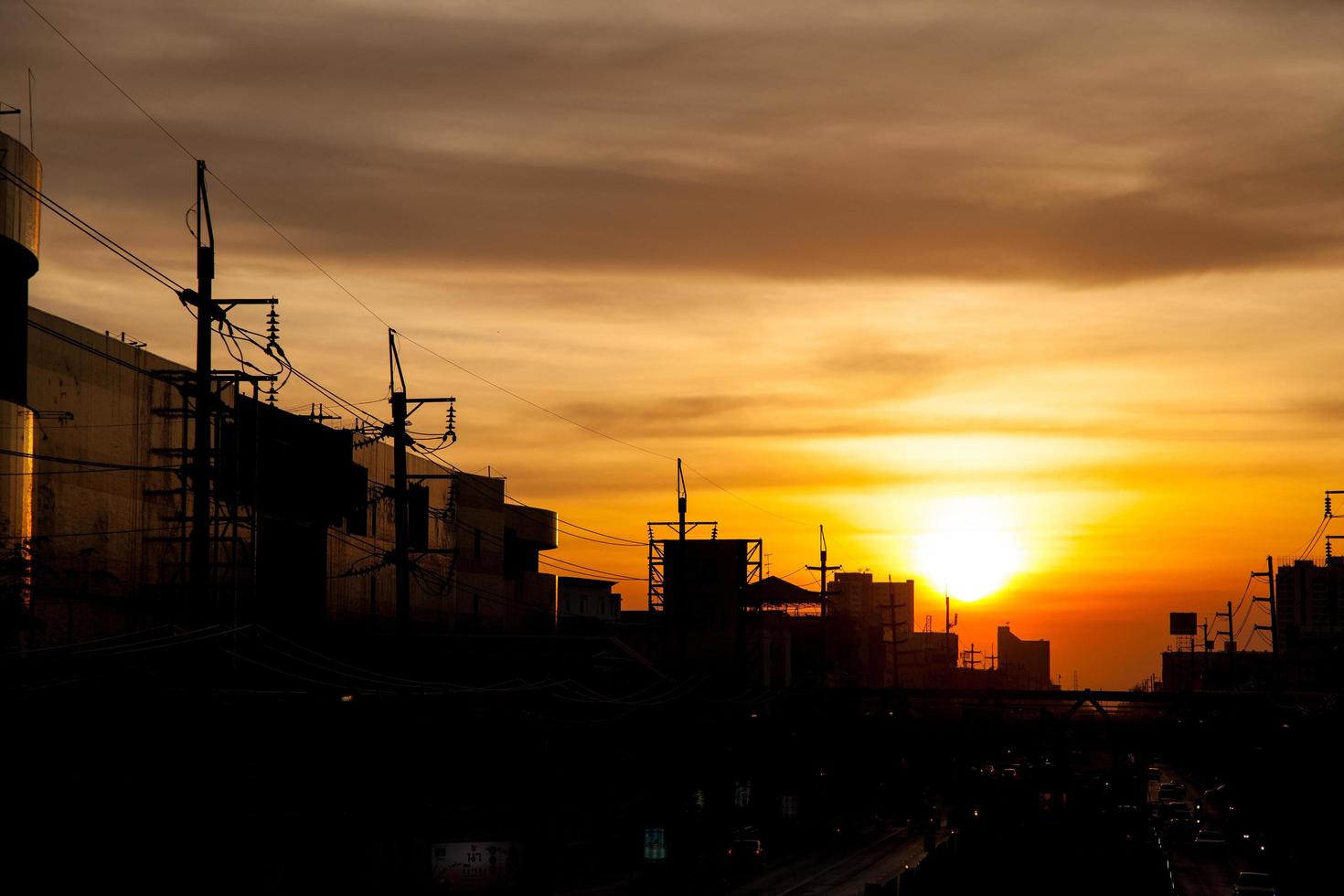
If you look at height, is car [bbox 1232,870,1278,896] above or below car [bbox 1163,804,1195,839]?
above

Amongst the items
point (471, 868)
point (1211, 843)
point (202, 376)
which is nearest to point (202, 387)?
point (202, 376)

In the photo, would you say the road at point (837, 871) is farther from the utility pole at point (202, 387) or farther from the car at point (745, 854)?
the utility pole at point (202, 387)

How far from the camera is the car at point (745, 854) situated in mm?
79238

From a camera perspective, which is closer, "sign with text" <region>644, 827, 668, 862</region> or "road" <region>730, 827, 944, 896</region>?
"road" <region>730, 827, 944, 896</region>

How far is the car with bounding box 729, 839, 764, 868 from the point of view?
260ft

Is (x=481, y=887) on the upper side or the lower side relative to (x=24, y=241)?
lower

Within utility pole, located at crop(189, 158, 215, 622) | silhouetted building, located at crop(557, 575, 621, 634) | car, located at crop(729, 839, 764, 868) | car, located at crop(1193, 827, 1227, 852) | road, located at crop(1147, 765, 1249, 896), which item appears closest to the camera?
utility pole, located at crop(189, 158, 215, 622)

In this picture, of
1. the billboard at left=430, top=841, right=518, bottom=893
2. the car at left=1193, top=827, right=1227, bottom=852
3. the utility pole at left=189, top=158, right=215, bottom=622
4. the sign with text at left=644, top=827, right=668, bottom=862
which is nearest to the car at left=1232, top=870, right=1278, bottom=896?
the sign with text at left=644, top=827, right=668, bottom=862

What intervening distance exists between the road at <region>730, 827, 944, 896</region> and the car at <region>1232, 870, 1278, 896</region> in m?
15.5

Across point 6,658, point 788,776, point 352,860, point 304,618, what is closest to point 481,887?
point 352,860

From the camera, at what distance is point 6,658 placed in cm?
3625

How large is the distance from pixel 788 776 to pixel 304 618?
166 ft

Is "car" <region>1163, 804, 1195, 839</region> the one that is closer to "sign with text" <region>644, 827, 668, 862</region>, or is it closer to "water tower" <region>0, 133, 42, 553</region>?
"sign with text" <region>644, 827, 668, 862</region>

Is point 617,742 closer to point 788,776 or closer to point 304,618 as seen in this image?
point 304,618
